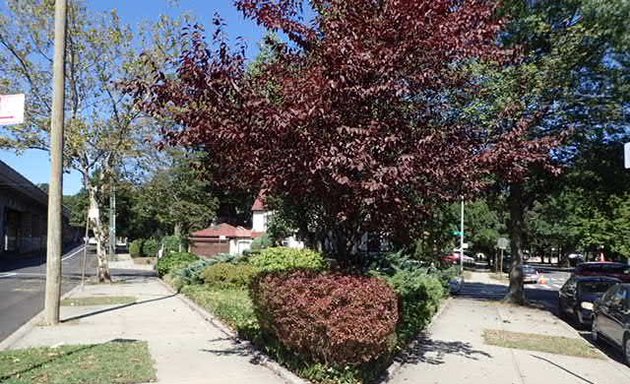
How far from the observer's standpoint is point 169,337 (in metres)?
11.2

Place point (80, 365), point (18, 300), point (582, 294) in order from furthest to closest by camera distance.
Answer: point (18, 300)
point (582, 294)
point (80, 365)

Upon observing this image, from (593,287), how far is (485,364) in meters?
9.37

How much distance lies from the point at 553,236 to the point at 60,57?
212 feet

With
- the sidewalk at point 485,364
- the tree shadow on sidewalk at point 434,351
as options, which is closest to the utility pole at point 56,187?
the tree shadow on sidewalk at point 434,351

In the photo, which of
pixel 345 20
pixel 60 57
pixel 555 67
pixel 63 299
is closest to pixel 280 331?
pixel 345 20

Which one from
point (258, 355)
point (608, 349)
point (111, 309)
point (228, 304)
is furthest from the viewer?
point (111, 309)

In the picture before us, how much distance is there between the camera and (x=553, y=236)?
6931 centimetres

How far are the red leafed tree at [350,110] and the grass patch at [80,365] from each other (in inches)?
110

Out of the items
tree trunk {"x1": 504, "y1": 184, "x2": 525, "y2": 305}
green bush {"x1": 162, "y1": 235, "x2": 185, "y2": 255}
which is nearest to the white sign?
tree trunk {"x1": 504, "y1": 184, "x2": 525, "y2": 305}

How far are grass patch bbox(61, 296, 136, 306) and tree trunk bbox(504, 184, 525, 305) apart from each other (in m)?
12.6

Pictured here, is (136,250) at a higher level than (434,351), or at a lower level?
lower

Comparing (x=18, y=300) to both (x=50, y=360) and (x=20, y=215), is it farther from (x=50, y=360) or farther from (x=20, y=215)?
(x=20, y=215)

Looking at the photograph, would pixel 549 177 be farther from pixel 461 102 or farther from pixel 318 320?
pixel 318 320

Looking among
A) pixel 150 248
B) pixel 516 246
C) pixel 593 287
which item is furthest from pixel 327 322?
pixel 150 248
